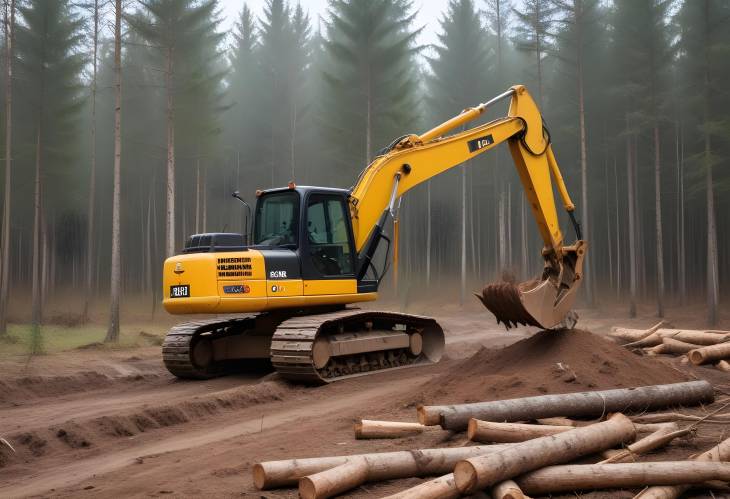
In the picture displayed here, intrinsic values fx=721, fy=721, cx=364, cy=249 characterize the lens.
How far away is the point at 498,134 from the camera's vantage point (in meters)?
11.8

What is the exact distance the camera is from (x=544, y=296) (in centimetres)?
996

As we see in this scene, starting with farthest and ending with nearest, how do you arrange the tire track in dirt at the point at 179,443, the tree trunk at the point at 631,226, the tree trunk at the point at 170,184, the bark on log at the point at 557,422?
1. the tree trunk at the point at 631,226
2. the tree trunk at the point at 170,184
3. the bark on log at the point at 557,422
4. the tire track in dirt at the point at 179,443

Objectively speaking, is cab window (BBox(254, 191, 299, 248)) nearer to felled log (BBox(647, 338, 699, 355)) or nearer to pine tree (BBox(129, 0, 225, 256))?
felled log (BBox(647, 338, 699, 355))

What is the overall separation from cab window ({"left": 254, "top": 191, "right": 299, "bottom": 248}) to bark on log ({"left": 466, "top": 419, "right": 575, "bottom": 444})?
5.91m

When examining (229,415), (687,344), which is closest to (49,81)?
(229,415)

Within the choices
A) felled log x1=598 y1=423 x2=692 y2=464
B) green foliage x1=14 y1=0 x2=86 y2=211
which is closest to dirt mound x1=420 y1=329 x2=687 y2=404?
felled log x1=598 y1=423 x2=692 y2=464

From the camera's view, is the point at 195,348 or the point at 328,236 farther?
the point at 195,348

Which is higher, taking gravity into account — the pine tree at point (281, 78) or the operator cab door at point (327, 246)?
the pine tree at point (281, 78)

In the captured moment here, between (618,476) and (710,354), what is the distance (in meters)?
7.32

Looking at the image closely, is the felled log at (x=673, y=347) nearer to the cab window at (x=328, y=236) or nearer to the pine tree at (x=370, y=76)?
the cab window at (x=328, y=236)

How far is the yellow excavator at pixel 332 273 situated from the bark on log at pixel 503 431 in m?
3.78

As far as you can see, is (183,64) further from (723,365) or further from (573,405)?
(573,405)

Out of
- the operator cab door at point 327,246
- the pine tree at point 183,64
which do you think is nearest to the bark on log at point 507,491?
the operator cab door at point 327,246

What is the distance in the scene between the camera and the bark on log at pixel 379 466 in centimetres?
525
